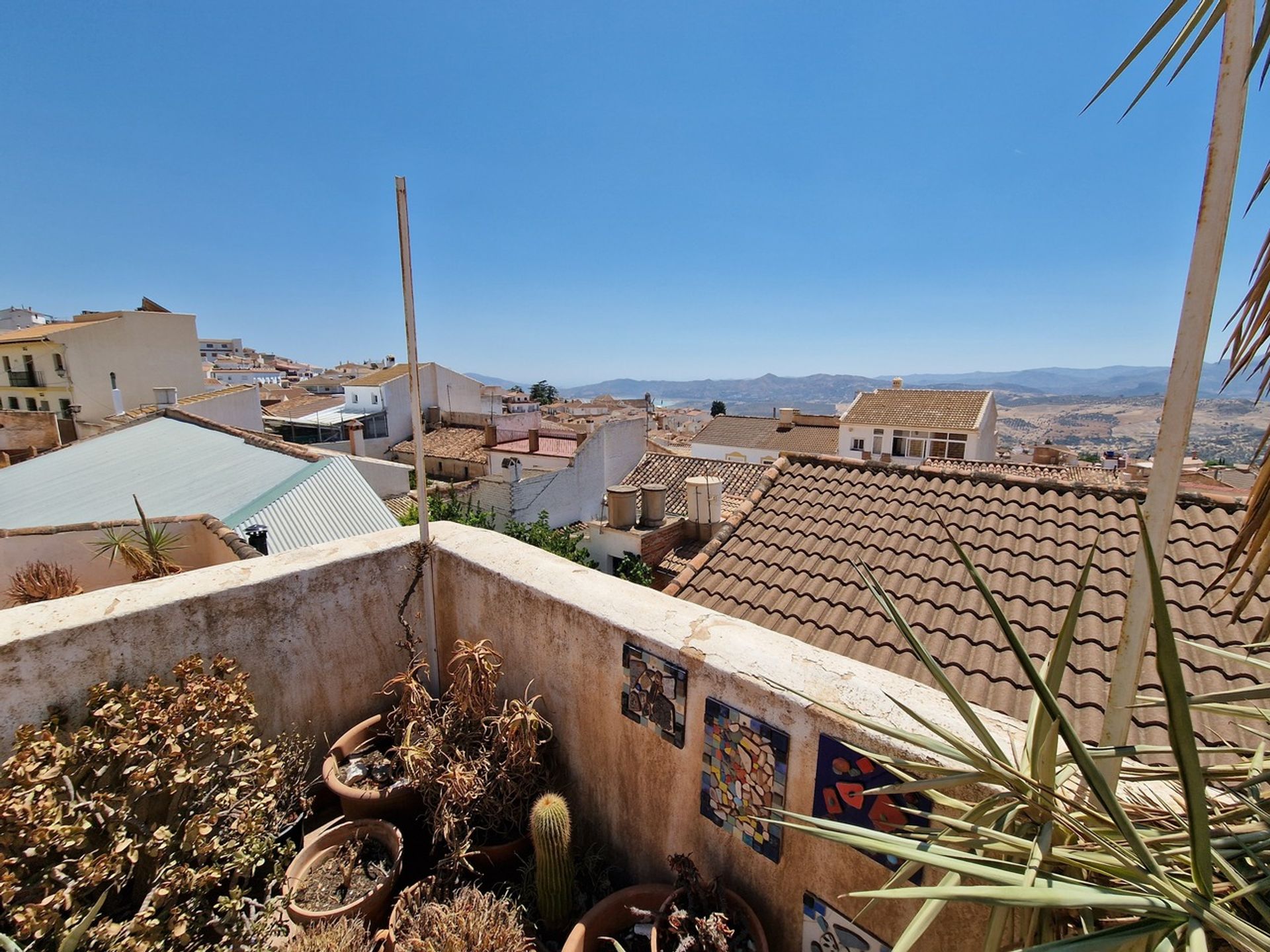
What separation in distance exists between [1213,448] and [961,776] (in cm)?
4069

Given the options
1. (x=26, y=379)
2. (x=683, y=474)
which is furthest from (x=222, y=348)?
(x=683, y=474)

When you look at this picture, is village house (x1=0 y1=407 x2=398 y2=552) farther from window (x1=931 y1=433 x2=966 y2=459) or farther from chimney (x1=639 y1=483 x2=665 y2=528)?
window (x1=931 y1=433 x2=966 y2=459)

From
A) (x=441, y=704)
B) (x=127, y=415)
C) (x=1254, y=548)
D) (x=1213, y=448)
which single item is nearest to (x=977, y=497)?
(x=1254, y=548)

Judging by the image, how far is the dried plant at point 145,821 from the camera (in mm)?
2041

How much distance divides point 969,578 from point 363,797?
4.83 m

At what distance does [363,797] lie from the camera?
2.97 metres

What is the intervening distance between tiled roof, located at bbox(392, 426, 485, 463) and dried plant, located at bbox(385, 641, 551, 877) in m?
23.4

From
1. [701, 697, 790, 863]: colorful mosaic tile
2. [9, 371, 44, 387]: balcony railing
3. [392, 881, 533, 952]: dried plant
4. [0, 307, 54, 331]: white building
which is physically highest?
[0, 307, 54, 331]: white building

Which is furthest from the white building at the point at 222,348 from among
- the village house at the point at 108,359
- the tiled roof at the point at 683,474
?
the tiled roof at the point at 683,474

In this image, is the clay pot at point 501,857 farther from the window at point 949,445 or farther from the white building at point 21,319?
the white building at point 21,319

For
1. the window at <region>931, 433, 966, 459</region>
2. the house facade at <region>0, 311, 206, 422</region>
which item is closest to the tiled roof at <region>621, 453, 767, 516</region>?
the window at <region>931, 433, 966, 459</region>

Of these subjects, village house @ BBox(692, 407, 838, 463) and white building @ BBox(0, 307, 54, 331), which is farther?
white building @ BBox(0, 307, 54, 331)

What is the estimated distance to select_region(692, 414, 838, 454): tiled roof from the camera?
125ft

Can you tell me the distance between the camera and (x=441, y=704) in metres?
3.25
